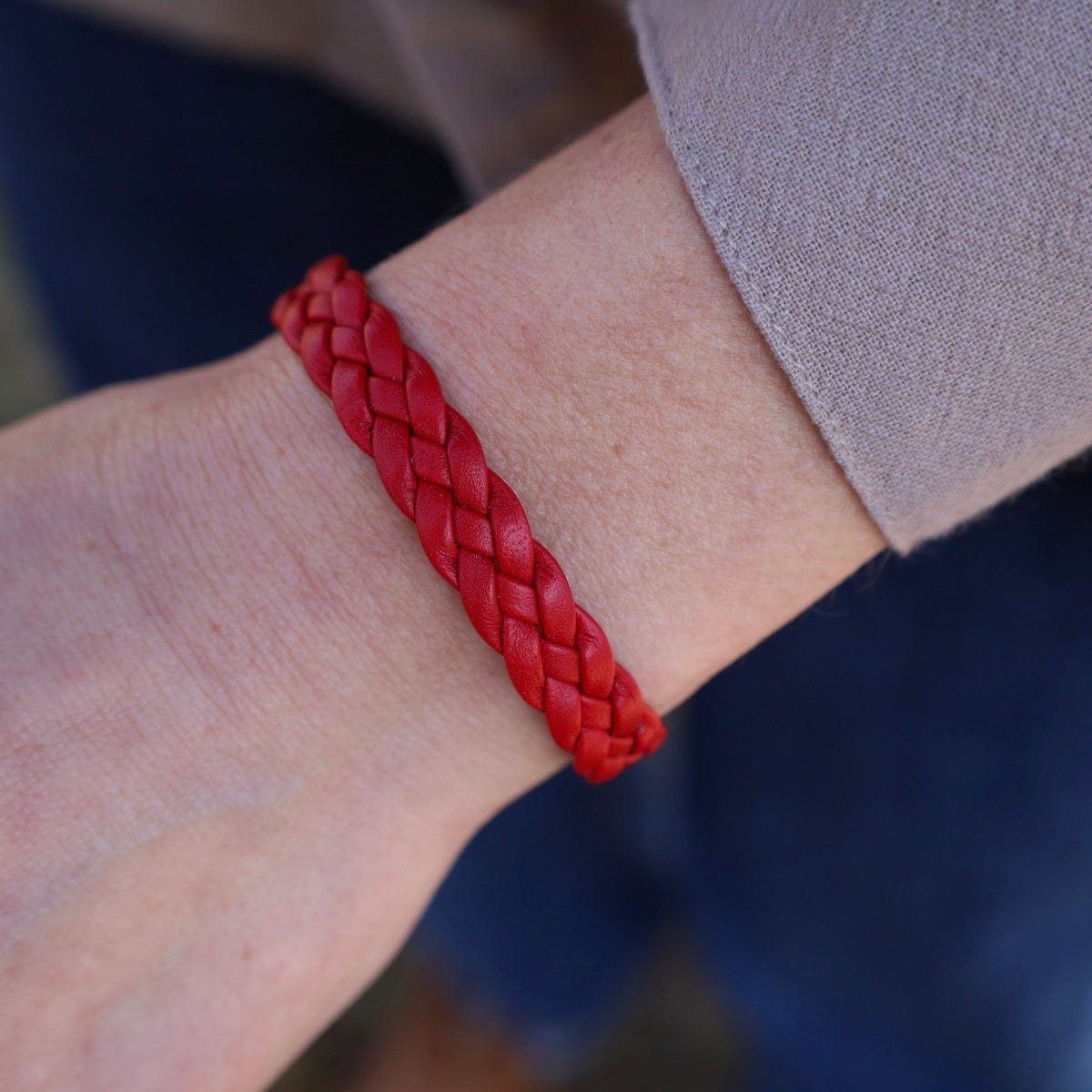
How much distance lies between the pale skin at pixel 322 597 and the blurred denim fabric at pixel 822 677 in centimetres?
45

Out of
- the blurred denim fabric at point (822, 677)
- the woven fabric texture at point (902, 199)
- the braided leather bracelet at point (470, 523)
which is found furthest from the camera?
the blurred denim fabric at point (822, 677)

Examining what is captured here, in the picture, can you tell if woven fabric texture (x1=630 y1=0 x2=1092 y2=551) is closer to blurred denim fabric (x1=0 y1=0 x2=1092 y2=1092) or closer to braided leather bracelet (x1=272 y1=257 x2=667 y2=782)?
braided leather bracelet (x1=272 y1=257 x2=667 y2=782)

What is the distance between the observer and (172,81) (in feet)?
3.82

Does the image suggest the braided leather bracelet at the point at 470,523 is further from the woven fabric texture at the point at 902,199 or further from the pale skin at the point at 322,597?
the woven fabric texture at the point at 902,199

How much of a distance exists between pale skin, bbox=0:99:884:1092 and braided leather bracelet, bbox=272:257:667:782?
20mm

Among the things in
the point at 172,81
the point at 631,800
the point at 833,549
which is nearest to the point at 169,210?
the point at 172,81

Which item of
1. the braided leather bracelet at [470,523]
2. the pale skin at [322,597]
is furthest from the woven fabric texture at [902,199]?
the braided leather bracelet at [470,523]

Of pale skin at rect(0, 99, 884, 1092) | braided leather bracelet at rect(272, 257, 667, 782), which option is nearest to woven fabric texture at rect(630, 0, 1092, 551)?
pale skin at rect(0, 99, 884, 1092)

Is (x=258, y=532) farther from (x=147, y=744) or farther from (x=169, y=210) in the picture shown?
(x=169, y=210)

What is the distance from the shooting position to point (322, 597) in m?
0.66

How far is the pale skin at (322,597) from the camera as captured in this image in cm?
62

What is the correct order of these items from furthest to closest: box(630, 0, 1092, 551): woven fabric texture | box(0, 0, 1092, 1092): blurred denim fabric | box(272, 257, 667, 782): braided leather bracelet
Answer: box(0, 0, 1092, 1092): blurred denim fabric, box(272, 257, 667, 782): braided leather bracelet, box(630, 0, 1092, 551): woven fabric texture

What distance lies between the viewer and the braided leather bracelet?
64cm

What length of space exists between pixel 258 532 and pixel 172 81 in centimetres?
77
